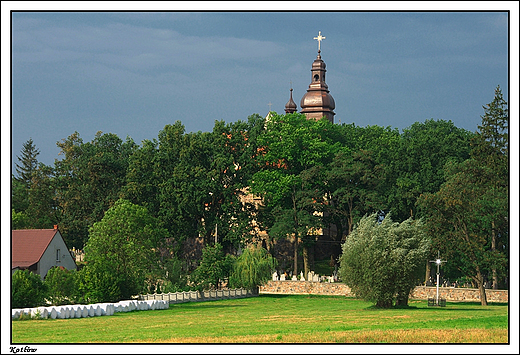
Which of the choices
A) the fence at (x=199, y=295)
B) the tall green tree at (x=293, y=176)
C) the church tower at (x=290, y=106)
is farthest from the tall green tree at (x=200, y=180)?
the church tower at (x=290, y=106)

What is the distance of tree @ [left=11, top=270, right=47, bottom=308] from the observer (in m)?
38.5

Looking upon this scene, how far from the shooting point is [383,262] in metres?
42.7

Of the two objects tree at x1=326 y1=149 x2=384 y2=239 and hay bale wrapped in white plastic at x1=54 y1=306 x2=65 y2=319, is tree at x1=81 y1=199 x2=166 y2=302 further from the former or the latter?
tree at x1=326 y1=149 x2=384 y2=239

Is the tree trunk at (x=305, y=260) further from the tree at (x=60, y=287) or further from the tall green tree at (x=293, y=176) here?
the tree at (x=60, y=287)

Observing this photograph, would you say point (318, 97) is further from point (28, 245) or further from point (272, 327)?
point (272, 327)

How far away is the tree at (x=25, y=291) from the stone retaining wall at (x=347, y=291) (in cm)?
2409

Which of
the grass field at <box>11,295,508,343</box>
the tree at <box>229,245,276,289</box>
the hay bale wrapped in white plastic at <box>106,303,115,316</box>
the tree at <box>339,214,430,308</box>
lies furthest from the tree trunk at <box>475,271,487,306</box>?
the hay bale wrapped in white plastic at <box>106,303,115,316</box>

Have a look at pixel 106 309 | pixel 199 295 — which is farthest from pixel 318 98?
pixel 106 309

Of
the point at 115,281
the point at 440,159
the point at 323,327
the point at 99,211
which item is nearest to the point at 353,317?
the point at 323,327

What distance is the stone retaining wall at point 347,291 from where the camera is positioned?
2098 inches

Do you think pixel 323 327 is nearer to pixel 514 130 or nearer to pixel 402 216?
pixel 514 130

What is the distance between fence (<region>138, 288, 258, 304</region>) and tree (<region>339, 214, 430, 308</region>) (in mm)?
12502

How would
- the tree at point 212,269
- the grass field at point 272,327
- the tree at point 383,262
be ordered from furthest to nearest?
the tree at point 212,269 → the tree at point 383,262 → the grass field at point 272,327

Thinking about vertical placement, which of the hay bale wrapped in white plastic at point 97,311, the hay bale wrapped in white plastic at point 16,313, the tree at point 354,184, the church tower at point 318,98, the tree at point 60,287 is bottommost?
the hay bale wrapped in white plastic at point 97,311
